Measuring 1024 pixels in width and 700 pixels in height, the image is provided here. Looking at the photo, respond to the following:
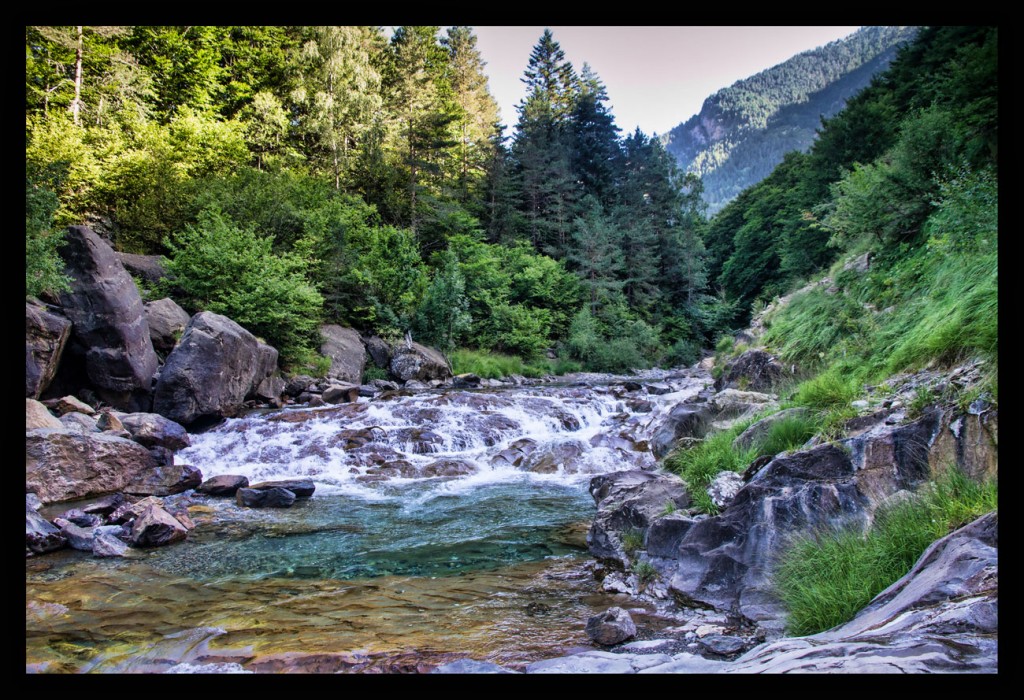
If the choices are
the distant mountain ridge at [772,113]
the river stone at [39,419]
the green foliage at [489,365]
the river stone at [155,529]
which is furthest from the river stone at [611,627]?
the distant mountain ridge at [772,113]

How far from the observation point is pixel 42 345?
9961 millimetres

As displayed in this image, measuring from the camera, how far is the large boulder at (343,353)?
700 inches

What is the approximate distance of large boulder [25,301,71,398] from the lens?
9734 mm

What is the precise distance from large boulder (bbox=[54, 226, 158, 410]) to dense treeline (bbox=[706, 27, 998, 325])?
1434 centimetres

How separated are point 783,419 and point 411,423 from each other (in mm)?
8997

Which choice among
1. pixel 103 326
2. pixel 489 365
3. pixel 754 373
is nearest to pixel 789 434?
pixel 754 373

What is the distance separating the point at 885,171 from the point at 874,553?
9443 mm

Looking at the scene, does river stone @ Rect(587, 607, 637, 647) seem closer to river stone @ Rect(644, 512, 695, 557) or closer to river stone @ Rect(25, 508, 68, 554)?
river stone @ Rect(644, 512, 695, 557)

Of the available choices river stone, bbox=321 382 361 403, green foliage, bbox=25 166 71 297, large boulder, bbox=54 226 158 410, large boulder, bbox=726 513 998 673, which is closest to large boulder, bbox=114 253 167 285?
large boulder, bbox=54 226 158 410

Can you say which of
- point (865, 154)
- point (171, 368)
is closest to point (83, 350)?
point (171, 368)

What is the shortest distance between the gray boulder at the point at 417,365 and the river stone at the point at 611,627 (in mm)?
15922

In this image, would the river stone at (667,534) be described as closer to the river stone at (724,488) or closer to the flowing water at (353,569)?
the river stone at (724,488)

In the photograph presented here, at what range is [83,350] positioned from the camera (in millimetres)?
11125
